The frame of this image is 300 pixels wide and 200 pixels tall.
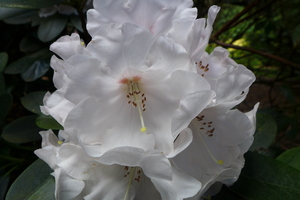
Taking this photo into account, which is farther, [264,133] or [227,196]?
[264,133]

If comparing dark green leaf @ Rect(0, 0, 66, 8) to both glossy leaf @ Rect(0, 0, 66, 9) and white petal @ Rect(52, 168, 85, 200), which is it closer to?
glossy leaf @ Rect(0, 0, 66, 9)

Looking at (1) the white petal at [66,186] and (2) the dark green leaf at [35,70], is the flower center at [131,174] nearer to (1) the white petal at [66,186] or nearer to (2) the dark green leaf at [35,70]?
(1) the white petal at [66,186]

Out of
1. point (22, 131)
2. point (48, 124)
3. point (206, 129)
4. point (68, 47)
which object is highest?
point (68, 47)

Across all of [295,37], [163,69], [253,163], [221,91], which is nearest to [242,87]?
[221,91]

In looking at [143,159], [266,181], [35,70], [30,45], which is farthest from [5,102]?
[266,181]

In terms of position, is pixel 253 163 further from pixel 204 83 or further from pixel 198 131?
pixel 204 83

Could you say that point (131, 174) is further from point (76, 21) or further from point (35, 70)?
point (76, 21)

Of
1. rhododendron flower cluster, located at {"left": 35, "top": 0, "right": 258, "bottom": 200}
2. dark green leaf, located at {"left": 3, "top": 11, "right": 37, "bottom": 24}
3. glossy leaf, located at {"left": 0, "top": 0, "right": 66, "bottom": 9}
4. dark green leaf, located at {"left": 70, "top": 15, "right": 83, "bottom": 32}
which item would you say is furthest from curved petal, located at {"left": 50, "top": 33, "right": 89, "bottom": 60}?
dark green leaf, located at {"left": 3, "top": 11, "right": 37, "bottom": 24}

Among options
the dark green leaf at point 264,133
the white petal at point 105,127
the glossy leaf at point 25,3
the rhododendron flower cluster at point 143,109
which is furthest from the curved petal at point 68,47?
the dark green leaf at point 264,133
